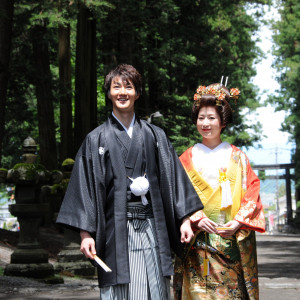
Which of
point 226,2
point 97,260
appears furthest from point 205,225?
point 226,2

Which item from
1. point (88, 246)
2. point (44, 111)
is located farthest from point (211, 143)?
point (44, 111)

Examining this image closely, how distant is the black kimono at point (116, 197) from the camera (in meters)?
4.68

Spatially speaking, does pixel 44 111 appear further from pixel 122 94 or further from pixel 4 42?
pixel 122 94

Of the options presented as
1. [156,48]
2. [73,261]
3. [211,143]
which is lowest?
[73,261]

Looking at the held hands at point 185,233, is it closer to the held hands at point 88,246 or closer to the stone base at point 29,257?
the held hands at point 88,246

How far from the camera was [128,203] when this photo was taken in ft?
15.6

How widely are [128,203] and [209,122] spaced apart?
55.2 inches

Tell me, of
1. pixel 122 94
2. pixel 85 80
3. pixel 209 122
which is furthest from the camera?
pixel 85 80

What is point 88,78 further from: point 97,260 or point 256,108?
point 256,108

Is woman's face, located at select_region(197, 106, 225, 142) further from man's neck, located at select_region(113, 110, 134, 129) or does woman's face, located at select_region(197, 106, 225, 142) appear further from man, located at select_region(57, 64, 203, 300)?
man's neck, located at select_region(113, 110, 134, 129)

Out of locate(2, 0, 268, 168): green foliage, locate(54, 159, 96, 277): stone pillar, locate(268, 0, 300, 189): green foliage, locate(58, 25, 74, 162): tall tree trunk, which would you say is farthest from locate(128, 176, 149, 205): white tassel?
locate(268, 0, 300, 189): green foliage

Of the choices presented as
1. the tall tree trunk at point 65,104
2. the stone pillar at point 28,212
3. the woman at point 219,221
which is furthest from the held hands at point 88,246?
the tall tree trunk at point 65,104

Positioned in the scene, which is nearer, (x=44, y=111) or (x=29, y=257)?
(x=29, y=257)

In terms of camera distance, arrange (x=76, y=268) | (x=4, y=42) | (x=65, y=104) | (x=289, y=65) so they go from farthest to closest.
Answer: (x=289, y=65), (x=65, y=104), (x=76, y=268), (x=4, y=42)
